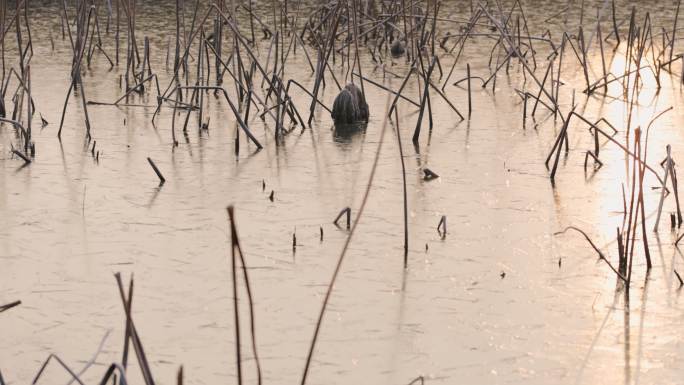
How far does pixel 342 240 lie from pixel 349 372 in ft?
2.39

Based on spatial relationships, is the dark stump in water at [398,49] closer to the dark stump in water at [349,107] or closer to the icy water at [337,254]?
the icy water at [337,254]

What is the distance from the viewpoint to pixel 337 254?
7.82 feet

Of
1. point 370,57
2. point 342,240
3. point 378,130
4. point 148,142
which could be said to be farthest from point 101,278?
point 370,57

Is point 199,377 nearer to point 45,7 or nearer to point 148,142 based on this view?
point 148,142

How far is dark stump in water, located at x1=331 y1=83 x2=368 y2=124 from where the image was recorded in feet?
12.4

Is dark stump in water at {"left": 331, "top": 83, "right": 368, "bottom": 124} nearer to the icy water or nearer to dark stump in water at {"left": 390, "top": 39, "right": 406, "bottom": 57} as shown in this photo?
the icy water

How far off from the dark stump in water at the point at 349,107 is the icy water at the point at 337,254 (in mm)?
90

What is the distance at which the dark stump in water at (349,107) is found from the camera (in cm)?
377

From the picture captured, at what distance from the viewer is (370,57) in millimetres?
5262

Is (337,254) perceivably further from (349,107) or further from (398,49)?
(398,49)

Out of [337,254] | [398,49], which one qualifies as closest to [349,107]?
[337,254]

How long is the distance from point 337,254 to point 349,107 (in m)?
1.44

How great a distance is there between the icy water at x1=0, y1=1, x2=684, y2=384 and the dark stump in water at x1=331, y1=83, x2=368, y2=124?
0.30 ft

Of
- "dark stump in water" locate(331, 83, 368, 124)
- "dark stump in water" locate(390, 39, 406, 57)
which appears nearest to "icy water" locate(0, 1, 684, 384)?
"dark stump in water" locate(331, 83, 368, 124)
